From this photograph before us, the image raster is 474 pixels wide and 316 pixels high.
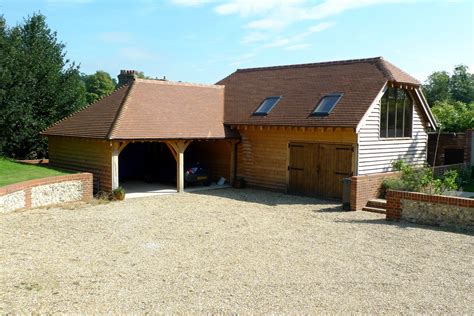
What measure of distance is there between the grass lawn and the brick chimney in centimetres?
588

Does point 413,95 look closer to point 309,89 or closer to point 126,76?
point 309,89

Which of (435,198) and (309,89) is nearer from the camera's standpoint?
(435,198)

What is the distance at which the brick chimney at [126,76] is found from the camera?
70.3ft

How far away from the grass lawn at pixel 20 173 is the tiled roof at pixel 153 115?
69.9 inches

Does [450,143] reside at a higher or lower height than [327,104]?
lower

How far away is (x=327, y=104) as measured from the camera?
1716 cm

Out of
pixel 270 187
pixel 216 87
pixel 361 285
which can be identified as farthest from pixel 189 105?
pixel 361 285

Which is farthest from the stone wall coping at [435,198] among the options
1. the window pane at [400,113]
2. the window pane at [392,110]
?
the window pane at [400,113]

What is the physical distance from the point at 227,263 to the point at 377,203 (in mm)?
7673

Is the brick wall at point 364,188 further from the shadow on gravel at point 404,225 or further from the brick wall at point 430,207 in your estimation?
the brick wall at point 430,207

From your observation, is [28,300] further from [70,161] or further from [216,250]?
[70,161]

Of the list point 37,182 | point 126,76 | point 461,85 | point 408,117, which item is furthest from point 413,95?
point 461,85

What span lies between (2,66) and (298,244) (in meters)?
18.8

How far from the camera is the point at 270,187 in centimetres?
1894
